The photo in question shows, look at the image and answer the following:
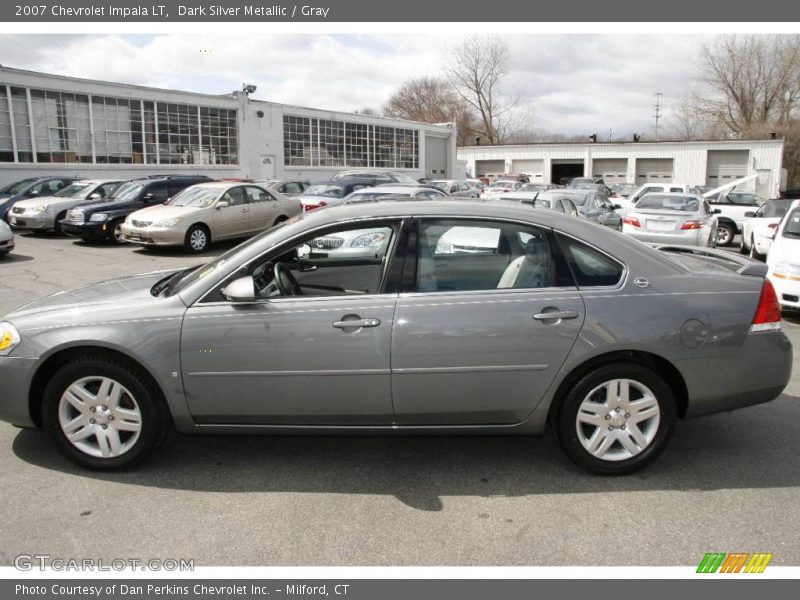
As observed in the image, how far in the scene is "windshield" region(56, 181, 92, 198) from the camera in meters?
19.2

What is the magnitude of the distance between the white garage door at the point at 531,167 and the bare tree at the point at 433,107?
18.8 meters

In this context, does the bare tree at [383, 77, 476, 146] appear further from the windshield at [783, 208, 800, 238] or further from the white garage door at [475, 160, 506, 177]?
the windshield at [783, 208, 800, 238]

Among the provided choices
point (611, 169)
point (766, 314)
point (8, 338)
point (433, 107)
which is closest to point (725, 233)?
point (766, 314)

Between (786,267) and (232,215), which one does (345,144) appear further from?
(786,267)

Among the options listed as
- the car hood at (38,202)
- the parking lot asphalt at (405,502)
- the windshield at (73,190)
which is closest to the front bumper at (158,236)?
the car hood at (38,202)

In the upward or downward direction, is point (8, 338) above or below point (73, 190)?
below

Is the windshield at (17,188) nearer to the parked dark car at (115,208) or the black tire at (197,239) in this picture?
the parked dark car at (115,208)

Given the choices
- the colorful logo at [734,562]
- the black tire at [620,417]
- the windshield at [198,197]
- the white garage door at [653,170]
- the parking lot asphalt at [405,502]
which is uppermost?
the white garage door at [653,170]

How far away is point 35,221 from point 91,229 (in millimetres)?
2989

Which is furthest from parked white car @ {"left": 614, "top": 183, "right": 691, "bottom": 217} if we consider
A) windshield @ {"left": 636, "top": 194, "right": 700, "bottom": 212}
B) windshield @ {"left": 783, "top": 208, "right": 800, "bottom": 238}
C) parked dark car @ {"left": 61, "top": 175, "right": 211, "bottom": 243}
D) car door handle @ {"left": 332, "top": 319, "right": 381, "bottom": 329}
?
car door handle @ {"left": 332, "top": 319, "right": 381, "bottom": 329}

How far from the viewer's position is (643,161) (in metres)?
51.9

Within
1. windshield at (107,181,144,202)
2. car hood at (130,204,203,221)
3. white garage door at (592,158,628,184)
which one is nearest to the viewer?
car hood at (130,204,203,221)

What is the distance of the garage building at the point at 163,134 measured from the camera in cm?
2527

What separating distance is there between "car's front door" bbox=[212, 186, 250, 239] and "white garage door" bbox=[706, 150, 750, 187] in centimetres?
4421
